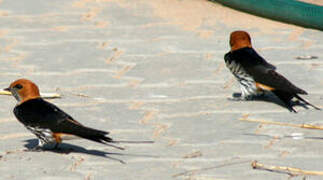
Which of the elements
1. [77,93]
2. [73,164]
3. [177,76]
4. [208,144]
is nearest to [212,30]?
[177,76]

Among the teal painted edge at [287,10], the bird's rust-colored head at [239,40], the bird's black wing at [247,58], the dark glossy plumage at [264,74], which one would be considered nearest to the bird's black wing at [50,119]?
the dark glossy plumage at [264,74]

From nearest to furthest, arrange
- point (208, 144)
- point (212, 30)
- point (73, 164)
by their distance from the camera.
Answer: point (73, 164)
point (208, 144)
point (212, 30)

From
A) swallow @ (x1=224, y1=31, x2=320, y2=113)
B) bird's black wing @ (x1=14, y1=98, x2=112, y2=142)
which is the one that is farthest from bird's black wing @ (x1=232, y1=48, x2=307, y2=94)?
bird's black wing @ (x1=14, y1=98, x2=112, y2=142)

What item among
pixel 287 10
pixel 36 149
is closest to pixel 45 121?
pixel 36 149

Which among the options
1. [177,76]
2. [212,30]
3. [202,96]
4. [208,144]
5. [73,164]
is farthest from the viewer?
[212,30]

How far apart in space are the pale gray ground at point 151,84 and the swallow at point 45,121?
0.54 feet

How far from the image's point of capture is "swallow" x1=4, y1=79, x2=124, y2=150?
28.0 ft

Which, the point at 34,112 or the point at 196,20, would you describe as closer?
the point at 34,112

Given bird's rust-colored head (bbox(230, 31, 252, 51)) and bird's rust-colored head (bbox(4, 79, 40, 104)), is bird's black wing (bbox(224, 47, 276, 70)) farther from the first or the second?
bird's rust-colored head (bbox(4, 79, 40, 104))

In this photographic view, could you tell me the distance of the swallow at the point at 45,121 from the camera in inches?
336

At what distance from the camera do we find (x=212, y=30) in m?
13.3

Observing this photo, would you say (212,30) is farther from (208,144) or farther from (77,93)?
(208,144)

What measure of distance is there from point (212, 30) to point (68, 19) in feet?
6.38

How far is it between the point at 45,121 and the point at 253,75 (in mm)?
2712
